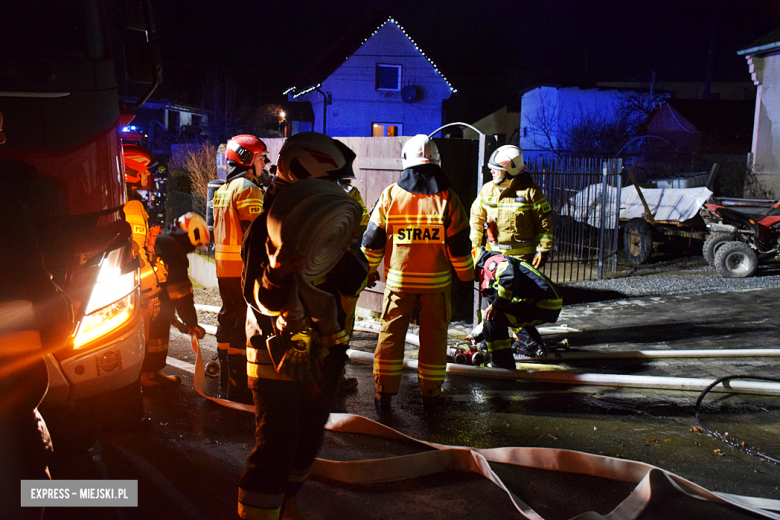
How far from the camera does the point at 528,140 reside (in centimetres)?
3136

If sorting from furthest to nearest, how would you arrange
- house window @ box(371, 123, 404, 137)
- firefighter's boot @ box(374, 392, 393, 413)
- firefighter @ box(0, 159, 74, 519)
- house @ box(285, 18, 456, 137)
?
house @ box(285, 18, 456, 137), house window @ box(371, 123, 404, 137), firefighter's boot @ box(374, 392, 393, 413), firefighter @ box(0, 159, 74, 519)

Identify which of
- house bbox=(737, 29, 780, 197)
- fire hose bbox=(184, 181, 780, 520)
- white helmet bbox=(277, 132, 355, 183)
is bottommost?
fire hose bbox=(184, 181, 780, 520)

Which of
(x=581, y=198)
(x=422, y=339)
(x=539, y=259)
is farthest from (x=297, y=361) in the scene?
(x=581, y=198)

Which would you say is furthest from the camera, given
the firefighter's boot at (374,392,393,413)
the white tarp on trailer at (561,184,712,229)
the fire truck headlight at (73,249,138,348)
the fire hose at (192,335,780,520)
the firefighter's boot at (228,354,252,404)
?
the white tarp on trailer at (561,184,712,229)

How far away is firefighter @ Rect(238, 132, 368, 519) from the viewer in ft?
8.59

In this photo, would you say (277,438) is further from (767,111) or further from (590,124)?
(590,124)

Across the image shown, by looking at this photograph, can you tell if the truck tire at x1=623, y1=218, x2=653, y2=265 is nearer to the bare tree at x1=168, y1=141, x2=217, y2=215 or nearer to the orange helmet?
the bare tree at x1=168, y1=141, x2=217, y2=215

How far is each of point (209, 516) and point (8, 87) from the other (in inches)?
104

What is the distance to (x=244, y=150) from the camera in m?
4.94

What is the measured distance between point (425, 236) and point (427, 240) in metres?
0.03

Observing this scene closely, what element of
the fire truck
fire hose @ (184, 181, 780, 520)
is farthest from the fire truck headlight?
fire hose @ (184, 181, 780, 520)

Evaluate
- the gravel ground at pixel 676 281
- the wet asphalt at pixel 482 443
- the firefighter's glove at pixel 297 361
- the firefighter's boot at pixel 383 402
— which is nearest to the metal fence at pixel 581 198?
the gravel ground at pixel 676 281

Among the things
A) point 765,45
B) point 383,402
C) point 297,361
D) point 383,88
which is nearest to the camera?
point 297,361

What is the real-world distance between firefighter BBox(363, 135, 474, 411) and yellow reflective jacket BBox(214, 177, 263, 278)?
3.51 feet
